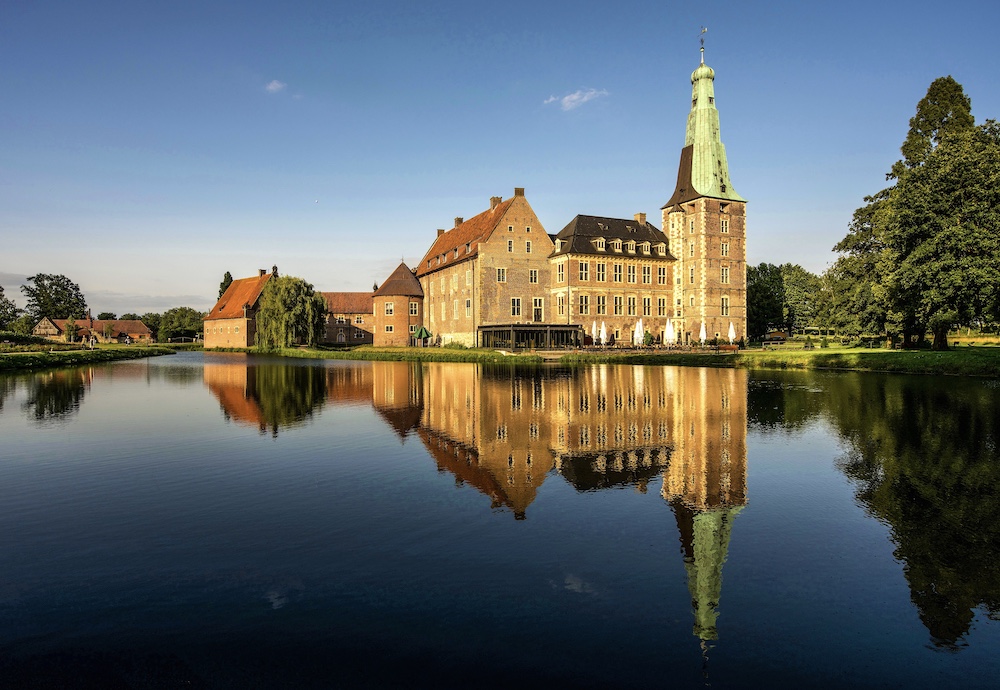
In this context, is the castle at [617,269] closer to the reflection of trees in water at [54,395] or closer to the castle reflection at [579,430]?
the castle reflection at [579,430]

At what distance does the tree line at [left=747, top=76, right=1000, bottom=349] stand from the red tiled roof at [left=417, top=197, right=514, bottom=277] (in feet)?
119

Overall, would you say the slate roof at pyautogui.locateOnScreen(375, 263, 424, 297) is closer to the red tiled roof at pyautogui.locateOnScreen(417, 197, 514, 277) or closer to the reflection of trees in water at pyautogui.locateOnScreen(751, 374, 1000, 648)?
the red tiled roof at pyautogui.locateOnScreen(417, 197, 514, 277)

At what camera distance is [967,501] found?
1042 cm

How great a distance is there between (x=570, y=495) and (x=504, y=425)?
739cm

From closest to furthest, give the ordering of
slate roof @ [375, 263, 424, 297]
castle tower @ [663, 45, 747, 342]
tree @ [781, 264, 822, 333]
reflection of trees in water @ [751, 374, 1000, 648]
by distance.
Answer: reflection of trees in water @ [751, 374, 1000, 648] → castle tower @ [663, 45, 747, 342] → slate roof @ [375, 263, 424, 297] → tree @ [781, 264, 822, 333]

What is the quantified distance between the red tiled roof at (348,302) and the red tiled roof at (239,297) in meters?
12.3

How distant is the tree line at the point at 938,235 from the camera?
115ft

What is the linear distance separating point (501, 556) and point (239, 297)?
99.4 metres

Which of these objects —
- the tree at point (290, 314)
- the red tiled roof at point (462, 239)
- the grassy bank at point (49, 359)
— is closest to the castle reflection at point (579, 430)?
the grassy bank at point (49, 359)

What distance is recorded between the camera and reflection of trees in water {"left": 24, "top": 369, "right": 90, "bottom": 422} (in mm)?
21047

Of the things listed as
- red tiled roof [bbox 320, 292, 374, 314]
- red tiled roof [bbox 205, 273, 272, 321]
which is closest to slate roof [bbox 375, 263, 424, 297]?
red tiled roof [bbox 205, 273, 272, 321]

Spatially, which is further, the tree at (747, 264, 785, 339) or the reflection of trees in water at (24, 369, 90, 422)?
the tree at (747, 264, 785, 339)

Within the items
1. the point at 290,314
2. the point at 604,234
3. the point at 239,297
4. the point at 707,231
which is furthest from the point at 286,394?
the point at 239,297

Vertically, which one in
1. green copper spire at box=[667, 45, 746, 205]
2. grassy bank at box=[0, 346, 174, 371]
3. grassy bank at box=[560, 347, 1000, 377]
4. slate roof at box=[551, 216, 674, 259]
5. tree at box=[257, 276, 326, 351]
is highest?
green copper spire at box=[667, 45, 746, 205]
